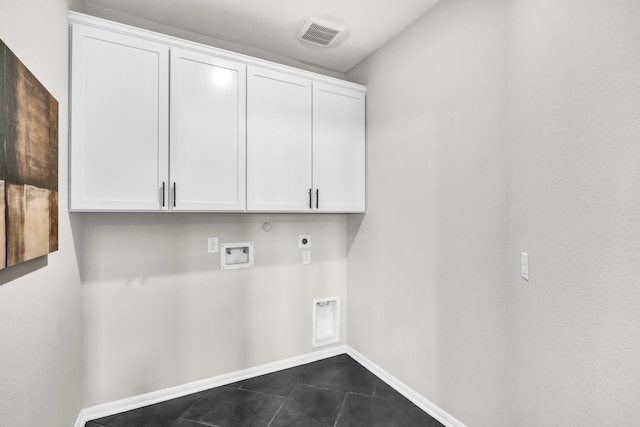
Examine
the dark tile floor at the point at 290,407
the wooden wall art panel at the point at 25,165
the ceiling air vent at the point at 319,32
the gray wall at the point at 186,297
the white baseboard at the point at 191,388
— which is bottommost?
the dark tile floor at the point at 290,407

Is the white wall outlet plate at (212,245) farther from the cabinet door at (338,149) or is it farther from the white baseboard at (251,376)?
the white baseboard at (251,376)

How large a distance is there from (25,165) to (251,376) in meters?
2.19

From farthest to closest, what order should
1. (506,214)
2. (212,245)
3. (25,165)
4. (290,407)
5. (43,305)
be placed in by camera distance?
(212,245) < (290,407) < (506,214) < (43,305) < (25,165)

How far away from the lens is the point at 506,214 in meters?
1.65

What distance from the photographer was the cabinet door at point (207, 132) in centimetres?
202

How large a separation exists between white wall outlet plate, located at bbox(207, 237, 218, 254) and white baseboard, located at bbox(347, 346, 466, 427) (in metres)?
1.62

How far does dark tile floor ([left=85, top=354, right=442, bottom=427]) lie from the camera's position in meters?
2.04

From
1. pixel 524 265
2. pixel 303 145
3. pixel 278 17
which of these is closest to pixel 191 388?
pixel 303 145

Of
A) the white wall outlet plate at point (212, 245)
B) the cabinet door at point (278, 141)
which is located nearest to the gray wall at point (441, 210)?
the cabinet door at point (278, 141)

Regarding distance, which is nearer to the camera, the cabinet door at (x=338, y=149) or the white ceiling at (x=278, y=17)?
the white ceiling at (x=278, y=17)

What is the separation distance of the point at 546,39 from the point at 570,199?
0.67m

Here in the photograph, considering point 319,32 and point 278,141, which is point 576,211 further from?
point 319,32

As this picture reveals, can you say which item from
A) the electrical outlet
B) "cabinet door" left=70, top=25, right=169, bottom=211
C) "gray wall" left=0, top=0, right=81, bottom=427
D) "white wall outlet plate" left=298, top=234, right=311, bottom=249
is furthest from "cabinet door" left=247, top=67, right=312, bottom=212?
the electrical outlet

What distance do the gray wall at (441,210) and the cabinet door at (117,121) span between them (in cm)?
166
